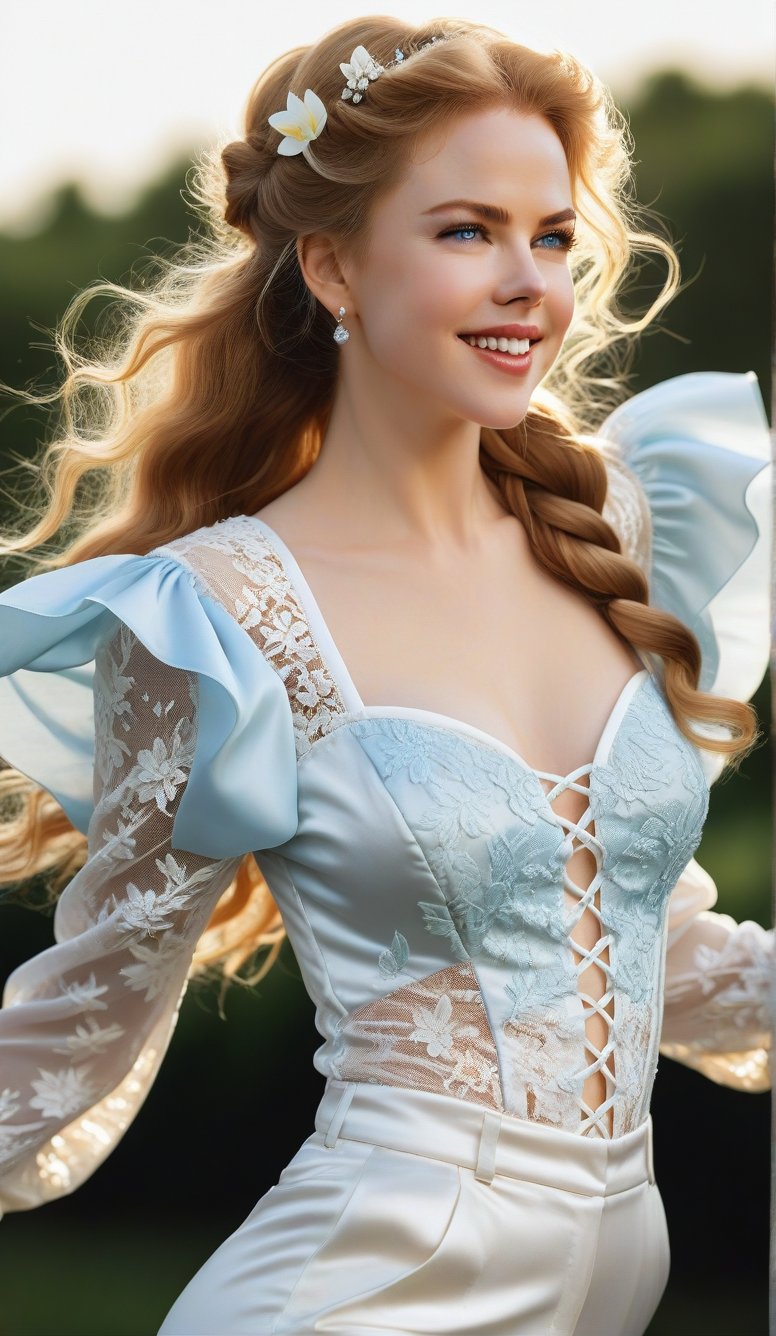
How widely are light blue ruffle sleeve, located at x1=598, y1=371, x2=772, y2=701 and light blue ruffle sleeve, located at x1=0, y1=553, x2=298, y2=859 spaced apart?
2.48 ft

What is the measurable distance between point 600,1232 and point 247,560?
801 millimetres

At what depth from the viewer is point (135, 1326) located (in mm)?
3779

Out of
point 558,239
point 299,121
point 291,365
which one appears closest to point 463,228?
point 558,239

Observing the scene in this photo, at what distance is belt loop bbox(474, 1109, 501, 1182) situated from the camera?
5.49 feet

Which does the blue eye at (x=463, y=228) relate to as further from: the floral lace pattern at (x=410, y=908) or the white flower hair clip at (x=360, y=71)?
the floral lace pattern at (x=410, y=908)

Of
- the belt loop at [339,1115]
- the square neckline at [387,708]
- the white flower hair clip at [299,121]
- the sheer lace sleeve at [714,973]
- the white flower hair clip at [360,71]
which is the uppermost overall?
the white flower hair clip at [360,71]

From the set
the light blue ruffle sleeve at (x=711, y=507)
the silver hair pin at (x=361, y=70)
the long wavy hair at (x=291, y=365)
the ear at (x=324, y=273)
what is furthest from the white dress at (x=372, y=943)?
the silver hair pin at (x=361, y=70)

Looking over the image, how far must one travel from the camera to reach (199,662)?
1689 millimetres

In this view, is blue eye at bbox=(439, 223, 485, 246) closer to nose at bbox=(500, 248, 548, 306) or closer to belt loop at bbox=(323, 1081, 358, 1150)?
nose at bbox=(500, 248, 548, 306)

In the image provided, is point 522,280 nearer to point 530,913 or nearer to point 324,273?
point 324,273

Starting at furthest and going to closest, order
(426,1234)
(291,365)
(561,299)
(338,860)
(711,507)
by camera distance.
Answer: (711,507) < (291,365) < (561,299) < (338,860) < (426,1234)

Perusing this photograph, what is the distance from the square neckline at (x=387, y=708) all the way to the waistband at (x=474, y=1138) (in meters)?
0.36

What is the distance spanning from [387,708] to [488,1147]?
1.50 feet

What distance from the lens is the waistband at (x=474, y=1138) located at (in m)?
1.68
